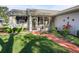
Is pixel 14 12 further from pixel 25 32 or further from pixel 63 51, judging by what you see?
pixel 63 51

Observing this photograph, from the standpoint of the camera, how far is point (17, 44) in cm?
891

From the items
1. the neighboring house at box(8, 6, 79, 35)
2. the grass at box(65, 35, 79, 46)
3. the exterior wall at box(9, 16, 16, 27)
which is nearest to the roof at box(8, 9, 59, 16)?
the neighboring house at box(8, 6, 79, 35)

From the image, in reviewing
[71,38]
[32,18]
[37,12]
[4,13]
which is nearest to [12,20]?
[4,13]

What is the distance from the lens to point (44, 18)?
8945mm

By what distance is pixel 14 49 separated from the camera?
8.85m

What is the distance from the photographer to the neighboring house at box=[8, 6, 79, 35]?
888 centimetres

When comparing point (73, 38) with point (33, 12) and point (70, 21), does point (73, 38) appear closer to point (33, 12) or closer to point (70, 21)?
point (70, 21)

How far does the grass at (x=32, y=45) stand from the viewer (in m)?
8.89

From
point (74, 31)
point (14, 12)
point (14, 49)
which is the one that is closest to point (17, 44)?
point (14, 49)

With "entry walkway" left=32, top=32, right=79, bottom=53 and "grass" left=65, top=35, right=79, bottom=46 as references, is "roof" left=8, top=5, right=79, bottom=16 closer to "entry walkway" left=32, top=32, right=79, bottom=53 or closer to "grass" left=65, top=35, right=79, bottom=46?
"entry walkway" left=32, top=32, right=79, bottom=53

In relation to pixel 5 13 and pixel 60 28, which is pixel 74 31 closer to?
pixel 60 28
